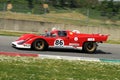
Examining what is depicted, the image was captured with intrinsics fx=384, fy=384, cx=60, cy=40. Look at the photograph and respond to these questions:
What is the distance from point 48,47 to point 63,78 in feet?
29.0

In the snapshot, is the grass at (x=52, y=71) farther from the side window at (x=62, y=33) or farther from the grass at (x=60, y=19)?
the grass at (x=60, y=19)

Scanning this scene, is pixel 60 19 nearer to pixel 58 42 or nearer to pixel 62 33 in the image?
pixel 62 33

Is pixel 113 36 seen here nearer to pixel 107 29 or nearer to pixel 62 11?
pixel 107 29

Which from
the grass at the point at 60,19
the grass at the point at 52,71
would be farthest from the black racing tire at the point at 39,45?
the grass at the point at 60,19

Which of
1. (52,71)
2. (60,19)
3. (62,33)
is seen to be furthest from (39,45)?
(60,19)

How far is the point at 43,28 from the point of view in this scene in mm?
28859

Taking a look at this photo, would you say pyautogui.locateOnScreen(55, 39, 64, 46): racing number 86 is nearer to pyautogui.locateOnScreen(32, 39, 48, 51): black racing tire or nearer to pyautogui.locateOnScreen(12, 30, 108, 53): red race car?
pyautogui.locateOnScreen(12, 30, 108, 53): red race car

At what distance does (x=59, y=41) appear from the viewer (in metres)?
18.6

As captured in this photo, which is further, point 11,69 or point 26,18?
point 26,18

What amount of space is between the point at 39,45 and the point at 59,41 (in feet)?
3.38

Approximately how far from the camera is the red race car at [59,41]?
59.6 ft

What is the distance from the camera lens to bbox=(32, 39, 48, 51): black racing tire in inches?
715

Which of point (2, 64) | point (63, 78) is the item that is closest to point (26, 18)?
point (2, 64)

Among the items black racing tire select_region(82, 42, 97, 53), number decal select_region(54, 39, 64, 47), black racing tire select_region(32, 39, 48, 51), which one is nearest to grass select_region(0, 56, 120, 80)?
black racing tire select_region(32, 39, 48, 51)
